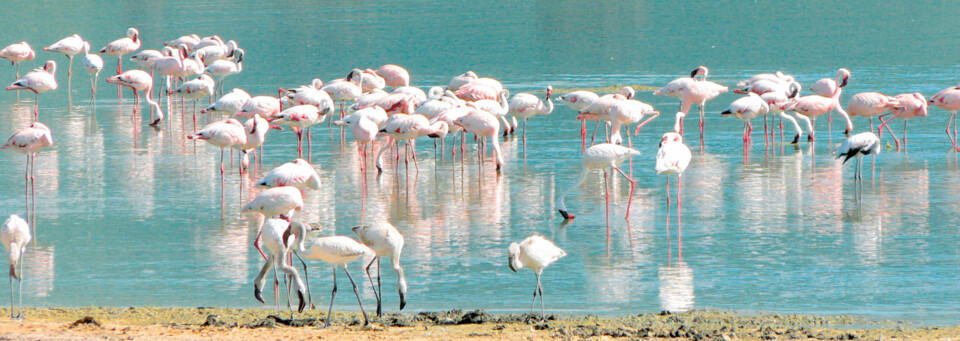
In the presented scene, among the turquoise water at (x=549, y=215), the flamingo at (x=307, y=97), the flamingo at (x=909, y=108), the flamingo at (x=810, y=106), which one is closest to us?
the turquoise water at (x=549, y=215)

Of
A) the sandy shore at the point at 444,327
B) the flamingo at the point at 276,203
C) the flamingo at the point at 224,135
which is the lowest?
the sandy shore at the point at 444,327

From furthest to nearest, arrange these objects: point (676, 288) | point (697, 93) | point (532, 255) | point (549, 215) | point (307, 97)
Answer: point (697, 93)
point (307, 97)
point (549, 215)
point (676, 288)
point (532, 255)

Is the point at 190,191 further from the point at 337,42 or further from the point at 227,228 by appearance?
the point at 337,42

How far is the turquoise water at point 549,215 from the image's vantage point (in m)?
7.52

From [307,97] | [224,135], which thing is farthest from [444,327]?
[307,97]

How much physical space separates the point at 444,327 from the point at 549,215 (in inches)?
134

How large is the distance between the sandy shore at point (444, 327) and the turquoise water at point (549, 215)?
1.05 ft

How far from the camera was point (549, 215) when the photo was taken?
32.4 ft

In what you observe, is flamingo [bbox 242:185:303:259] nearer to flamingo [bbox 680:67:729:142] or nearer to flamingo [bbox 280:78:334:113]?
flamingo [bbox 280:78:334:113]

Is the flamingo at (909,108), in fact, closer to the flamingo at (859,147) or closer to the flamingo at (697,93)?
the flamingo at (697,93)

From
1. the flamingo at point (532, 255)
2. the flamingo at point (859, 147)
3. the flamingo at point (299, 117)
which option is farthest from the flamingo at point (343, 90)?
the flamingo at point (532, 255)

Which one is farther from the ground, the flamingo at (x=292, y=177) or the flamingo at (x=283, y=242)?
the flamingo at (x=292, y=177)

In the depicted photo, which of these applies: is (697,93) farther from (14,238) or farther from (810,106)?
(14,238)

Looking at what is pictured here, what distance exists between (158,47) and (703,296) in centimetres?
2261
